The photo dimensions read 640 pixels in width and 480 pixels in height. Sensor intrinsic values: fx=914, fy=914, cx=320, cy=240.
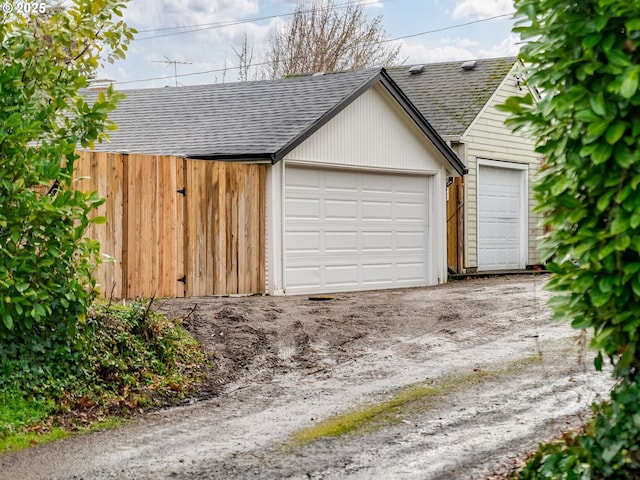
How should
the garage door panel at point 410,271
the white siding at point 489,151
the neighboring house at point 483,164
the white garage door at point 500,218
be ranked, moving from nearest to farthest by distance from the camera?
1. the garage door panel at point 410,271
2. the neighboring house at point 483,164
3. the white siding at point 489,151
4. the white garage door at point 500,218

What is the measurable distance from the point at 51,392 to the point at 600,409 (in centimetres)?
514

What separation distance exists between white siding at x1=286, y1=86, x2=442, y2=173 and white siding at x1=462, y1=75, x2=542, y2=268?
2791 millimetres

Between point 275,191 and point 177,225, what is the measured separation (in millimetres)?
2139

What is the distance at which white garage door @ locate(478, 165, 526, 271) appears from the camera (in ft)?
75.5

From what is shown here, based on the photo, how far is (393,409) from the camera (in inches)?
317

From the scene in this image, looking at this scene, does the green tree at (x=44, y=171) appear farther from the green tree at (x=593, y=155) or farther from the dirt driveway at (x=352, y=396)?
the green tree at (x=593, y=155)

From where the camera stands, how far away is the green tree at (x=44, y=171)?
26.0 ft

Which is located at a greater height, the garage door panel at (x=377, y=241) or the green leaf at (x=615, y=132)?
the green leaf at (x=615, y=132)

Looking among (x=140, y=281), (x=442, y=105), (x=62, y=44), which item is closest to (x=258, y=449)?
(x=62, y=44)

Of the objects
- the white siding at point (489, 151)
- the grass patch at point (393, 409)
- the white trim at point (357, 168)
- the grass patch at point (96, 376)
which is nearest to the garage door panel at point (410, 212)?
the white trim at point (357, 168)

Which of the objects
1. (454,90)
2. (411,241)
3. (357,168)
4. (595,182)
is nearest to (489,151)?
(454,90)

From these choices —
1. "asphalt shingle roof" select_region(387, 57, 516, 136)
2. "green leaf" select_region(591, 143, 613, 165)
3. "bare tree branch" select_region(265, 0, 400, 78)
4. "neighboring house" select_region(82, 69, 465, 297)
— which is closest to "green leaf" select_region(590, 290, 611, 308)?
"green leaf" select_region(591, 143, 613, 165)

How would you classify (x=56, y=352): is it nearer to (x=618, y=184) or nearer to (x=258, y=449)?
(x=258, y=449)

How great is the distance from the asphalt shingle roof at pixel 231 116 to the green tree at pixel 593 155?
11.3m
